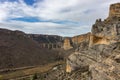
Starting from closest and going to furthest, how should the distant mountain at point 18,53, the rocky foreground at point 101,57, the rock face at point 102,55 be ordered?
the rock face at point 102,55
the rocky foreground at point 101,57
the distant mountain at point 18,53

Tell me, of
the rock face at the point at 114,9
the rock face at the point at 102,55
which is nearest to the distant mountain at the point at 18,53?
the rock face at the point at 114,9

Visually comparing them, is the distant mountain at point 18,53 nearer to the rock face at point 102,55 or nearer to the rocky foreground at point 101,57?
the rock face at point 102,55

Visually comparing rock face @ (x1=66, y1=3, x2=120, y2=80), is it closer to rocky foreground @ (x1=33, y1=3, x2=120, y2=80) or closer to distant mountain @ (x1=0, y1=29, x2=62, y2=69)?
rocky foreground @ (x1=33, y1=3, x2=120, y2=80)

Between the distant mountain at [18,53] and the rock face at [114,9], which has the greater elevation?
the rock face at [114,9]

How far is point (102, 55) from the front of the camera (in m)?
29.9

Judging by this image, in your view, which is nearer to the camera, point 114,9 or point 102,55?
point 102,55

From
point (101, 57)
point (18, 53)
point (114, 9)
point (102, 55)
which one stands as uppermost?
point (114, 9)

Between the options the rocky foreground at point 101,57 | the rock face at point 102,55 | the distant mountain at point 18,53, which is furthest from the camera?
the distant mountain at point 18,53

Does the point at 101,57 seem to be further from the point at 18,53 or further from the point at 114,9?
the point at 18,53

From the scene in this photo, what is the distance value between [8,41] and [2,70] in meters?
41.4

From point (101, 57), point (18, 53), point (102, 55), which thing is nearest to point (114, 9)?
point (102, 55)

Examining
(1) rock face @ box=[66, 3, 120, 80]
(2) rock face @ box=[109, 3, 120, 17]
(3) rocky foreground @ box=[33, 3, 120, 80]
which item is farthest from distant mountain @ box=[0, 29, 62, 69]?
(3) rocky foreground @ box=[33, 3, 120, 80]

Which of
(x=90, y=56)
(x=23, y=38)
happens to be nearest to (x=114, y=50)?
(x=90, y=56)

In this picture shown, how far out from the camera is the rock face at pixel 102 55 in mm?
25797
